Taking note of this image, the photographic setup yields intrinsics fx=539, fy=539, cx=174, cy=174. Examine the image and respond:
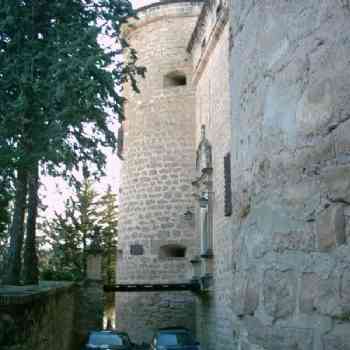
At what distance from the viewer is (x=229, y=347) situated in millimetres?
12727

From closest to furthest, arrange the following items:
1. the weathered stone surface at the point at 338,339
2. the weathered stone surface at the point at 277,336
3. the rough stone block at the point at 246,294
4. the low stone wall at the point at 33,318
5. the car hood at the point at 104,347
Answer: the weathered stone surface at the point at 338,339 → the weathered stone surface at the point at 277,336 → the rough stone block at the point at 246,294 → the low stone wall at the point at 33,318 → the car hood at the point at 104,347

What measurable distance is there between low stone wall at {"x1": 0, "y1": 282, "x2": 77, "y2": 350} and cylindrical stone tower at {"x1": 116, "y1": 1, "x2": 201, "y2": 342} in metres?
4.93

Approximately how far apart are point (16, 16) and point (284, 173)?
9240 mm

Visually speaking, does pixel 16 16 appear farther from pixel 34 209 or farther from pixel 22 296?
pixel 22 296

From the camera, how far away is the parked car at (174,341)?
13109mm

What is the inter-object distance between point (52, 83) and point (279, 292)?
8.19 metres

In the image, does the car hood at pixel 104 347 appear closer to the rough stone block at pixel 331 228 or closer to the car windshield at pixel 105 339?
the car windshield at pixel 105 339

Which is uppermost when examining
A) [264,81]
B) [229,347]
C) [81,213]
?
[81,213]

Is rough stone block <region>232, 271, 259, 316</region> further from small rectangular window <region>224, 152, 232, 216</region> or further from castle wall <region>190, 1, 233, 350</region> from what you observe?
small rectangular window <region>224, 152, 232, 216</region>

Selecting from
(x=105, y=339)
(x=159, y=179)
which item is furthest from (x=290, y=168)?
(x=159, y=179)

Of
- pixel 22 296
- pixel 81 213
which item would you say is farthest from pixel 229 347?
pixel 81 213

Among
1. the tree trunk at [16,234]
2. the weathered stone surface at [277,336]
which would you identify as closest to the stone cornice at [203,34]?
the tree trunk at [16,234]

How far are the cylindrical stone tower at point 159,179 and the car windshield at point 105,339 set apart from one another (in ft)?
13.9

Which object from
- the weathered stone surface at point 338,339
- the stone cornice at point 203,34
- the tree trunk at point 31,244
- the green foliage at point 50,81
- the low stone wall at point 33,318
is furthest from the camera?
the stone cornice at point 203,34
